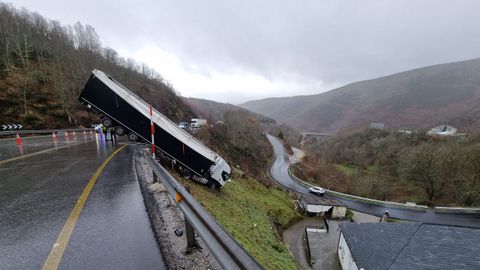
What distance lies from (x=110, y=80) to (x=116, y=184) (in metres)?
5.08

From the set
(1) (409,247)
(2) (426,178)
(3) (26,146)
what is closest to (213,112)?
(2) (426,178)

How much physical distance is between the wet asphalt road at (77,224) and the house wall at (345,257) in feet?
47.4

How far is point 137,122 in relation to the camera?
8727 millimetres

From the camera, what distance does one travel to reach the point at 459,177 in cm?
3030

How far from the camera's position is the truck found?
855 cm

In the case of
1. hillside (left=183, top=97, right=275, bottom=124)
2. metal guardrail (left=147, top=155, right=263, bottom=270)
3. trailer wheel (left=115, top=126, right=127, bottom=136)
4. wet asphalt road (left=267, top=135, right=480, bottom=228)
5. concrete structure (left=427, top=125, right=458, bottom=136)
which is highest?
hillside (left=183, top=97, right=275, bottom=124)

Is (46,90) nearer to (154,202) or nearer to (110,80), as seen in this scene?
(110,80)

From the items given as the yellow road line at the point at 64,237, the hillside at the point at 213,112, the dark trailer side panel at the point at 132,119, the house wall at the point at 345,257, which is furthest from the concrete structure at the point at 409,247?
the hillside at the point at 213,112

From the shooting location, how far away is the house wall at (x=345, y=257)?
1341 cm

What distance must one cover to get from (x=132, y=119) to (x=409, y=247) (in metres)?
17.1

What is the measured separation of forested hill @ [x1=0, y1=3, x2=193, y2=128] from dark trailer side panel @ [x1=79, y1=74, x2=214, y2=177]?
29.2 meters

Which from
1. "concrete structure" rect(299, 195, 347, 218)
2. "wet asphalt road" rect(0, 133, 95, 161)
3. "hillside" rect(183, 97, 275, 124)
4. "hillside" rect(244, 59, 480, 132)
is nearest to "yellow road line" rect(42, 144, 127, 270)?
"wet asphalt road" rect(0, 133, 95, 161)

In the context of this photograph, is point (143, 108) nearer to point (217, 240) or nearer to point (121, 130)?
point (121, 130)

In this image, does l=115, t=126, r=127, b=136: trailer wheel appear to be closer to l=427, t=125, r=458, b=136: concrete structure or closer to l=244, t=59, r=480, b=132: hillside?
l=427, t=125, r=458, b=136: concrete structure
